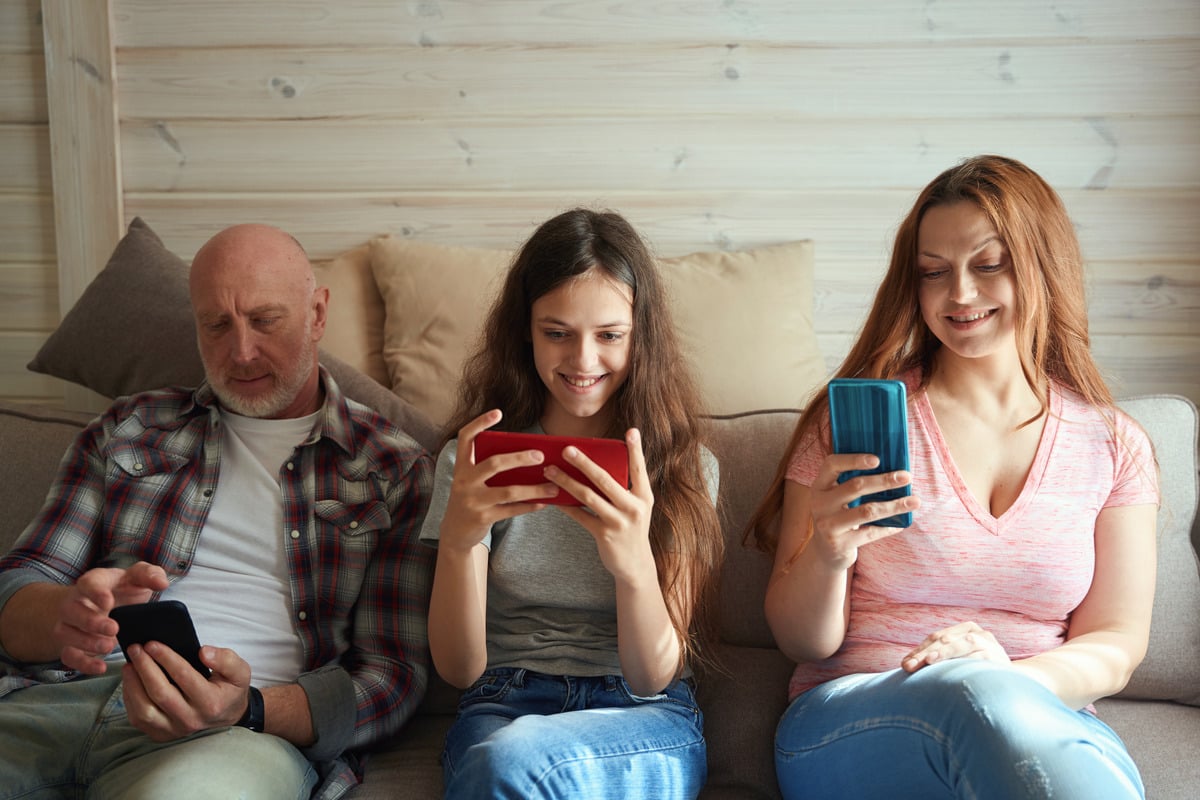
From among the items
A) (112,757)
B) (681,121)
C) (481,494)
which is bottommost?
(112,757)

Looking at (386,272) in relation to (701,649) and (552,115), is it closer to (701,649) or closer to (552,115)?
(552,115)

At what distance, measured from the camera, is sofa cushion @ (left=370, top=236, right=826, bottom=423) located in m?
1.92

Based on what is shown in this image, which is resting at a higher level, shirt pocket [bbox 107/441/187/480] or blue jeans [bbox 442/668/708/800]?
shirt pocket [bbox 107/441/187/480]

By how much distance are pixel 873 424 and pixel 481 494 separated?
0.48 m

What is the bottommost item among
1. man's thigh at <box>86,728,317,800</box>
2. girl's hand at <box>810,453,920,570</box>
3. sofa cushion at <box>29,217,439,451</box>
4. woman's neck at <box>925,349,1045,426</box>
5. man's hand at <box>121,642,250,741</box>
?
man's thigh at <box>86,728,317,800</box>

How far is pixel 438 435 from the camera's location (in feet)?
5.93

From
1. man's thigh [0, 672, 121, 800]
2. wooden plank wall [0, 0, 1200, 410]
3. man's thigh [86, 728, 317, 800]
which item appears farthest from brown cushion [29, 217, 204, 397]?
man's thigh [86, 728, 317, 800]

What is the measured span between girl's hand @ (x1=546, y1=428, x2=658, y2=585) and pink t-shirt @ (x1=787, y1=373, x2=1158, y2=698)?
321 millimetres

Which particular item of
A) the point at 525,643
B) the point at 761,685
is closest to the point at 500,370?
the point at 525,643

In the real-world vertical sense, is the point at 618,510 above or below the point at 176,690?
above

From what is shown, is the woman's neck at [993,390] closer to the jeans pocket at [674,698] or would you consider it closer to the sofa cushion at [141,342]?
the jeans pocket at [674,698]

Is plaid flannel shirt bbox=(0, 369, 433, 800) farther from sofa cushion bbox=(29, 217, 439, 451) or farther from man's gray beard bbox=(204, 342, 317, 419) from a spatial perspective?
sofa cushion bbox=(29, 217, 439, 451)

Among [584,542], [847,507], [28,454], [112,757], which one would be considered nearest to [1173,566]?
[847,507]

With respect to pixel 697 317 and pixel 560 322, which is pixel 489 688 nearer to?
pixel 560 322
